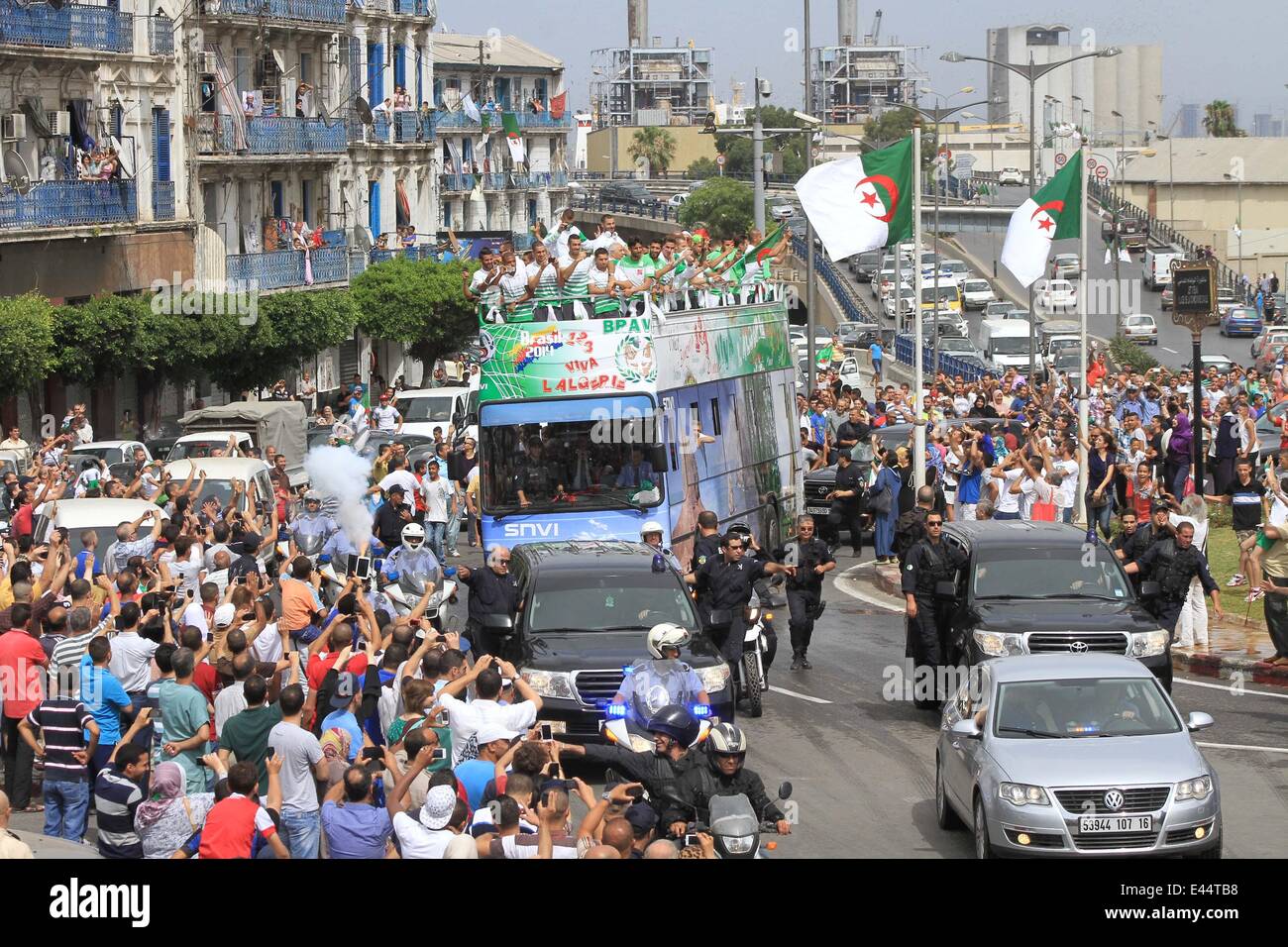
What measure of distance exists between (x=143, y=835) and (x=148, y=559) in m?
7.91

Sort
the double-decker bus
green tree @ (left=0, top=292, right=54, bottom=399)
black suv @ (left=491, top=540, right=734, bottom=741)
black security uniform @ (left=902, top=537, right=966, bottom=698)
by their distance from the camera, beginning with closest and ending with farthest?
black suv @ (left=491, top=540, right=734, bottom=741) < black security uniform @ (left=902, top=537, right=966, bottom=698) < the double-decker bus < green tree @ (left=0, top=292, right=54, bottom=399)

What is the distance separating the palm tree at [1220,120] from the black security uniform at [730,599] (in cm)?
15061

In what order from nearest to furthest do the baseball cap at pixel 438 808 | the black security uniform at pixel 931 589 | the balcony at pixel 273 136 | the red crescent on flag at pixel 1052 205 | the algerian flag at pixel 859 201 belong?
1. the baseball cap at pixel 438 808
2. the black security uniform at pixel 931 589
3. the algerian flag at pixel 859 201
4. the red crescent on flag at pixel 1052 205
5. the balcony at pixel 273 136

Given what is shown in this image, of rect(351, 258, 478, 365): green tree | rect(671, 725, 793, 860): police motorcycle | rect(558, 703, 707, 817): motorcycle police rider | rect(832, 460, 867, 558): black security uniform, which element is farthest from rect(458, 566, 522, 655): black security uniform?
rect(351, 258, 478, 365): green tree

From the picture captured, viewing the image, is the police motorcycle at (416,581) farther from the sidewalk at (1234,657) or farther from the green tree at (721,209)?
the green tree at (721,209)

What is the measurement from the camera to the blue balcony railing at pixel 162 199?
157 ft

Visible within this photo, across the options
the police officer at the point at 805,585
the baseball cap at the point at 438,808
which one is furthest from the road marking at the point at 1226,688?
the baseball cap at the point at 438,808

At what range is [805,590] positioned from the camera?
1977 cm

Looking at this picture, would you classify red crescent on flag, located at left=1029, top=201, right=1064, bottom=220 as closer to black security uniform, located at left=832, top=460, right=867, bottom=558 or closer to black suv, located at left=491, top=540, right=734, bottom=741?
black security uniform, located at left=832, top=460, right=867, bottom=558

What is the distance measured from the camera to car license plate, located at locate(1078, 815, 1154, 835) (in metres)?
11.8

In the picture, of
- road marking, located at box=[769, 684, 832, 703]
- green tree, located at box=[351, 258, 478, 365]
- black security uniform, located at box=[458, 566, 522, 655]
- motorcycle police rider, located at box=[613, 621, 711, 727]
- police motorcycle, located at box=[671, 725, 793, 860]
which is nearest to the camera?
police motorcycle, located at box=[671, 725, 793, 860]

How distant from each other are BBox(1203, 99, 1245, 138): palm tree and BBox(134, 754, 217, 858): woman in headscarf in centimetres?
15809

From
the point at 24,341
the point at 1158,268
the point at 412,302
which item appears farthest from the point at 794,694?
the point at 1158,268
